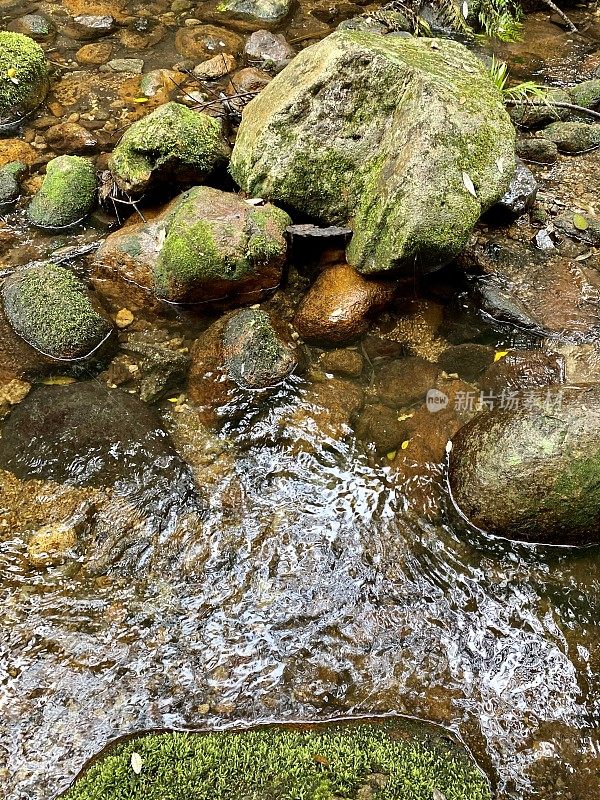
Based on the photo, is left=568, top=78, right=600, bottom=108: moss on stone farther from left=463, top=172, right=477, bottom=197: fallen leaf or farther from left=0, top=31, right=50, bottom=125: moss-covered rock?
left=0, top=31, right=50, bottom=125: moss-covered rock

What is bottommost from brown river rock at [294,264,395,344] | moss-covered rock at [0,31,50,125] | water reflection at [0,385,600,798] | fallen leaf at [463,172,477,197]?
water reflection at [0,385,600,798]

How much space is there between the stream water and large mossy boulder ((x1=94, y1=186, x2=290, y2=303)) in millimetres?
1006

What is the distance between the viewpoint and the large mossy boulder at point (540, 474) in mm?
3426

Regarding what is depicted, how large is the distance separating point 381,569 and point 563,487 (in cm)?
121

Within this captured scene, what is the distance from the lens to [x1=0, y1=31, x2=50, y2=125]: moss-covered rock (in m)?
7.14

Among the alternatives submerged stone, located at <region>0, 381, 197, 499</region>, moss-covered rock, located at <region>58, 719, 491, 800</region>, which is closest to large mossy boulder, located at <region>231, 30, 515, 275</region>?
submerged stone, located at <region>0, 381, 197, 499</region>

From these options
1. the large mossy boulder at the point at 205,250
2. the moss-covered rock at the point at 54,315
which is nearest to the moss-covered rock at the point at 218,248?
the large mossy boulder at the point at 205,250

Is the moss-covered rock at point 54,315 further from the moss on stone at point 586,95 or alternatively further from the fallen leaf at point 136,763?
the moss on stone at point 586,95

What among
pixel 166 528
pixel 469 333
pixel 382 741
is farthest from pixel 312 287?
pixel 382 741

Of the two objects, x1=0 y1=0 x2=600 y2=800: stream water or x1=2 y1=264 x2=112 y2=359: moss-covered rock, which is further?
x1=2 y1=264 x2=112 y2=359: moss-covered rock

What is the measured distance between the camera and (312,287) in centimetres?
502

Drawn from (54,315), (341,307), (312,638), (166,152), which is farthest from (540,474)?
(166,152)

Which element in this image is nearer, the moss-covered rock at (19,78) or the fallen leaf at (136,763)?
the fallen leaf at (136,763)

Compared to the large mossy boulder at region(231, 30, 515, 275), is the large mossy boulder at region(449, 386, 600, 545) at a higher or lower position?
lower
